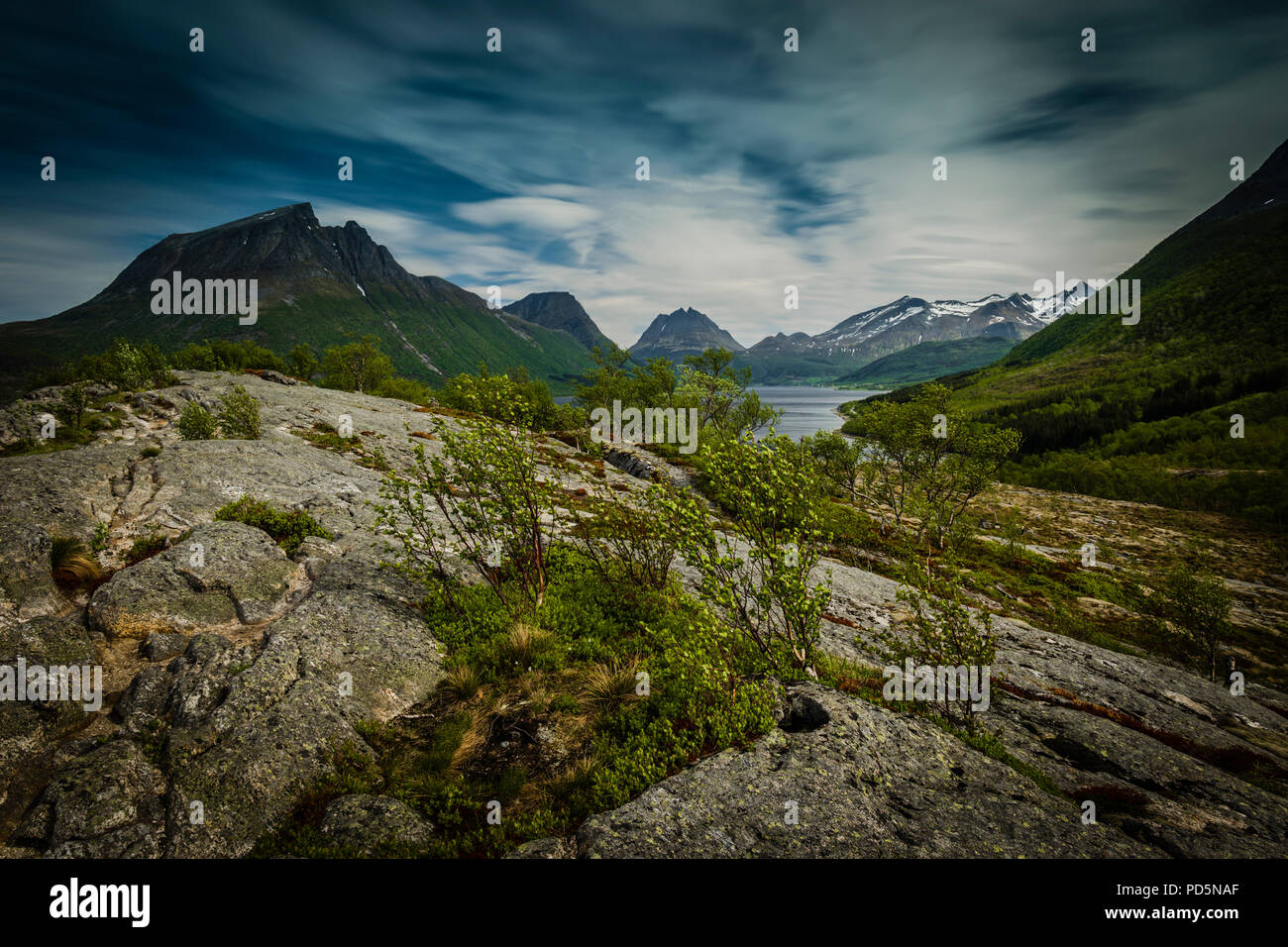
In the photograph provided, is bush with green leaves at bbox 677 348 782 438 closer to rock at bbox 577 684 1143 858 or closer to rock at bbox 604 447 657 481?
rock at bbox 604 447 657 481

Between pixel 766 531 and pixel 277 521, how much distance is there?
15496 millimetres

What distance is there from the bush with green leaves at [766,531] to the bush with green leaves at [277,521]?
41.3 ft

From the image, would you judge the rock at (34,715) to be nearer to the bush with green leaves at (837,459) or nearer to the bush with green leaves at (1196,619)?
the bush with green leaves at (1196,619)

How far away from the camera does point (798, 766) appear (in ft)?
23.9

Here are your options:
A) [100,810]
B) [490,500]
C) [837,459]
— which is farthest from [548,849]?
[837,459]

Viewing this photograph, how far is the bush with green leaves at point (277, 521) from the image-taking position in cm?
1423

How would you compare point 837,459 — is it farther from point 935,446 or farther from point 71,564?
point 71,564

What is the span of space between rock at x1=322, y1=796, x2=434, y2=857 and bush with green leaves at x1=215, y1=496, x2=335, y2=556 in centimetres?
993

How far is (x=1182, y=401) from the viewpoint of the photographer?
115m

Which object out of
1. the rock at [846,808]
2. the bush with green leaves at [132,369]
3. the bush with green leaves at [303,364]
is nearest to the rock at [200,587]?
the rock at [846,808]
